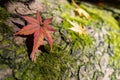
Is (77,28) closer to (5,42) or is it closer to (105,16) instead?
(5,42)

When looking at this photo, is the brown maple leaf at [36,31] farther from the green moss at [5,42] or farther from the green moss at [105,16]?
the green moss at [105,16]

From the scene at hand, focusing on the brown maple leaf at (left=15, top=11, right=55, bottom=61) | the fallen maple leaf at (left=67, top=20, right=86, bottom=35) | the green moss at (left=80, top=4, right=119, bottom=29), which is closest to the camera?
the brown maple leaf at (left=15, top=11, right=55, bottom=61)

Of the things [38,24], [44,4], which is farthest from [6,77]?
[44,4]

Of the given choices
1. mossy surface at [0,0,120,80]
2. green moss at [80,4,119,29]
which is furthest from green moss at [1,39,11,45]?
green moss at [80,4,119,29]

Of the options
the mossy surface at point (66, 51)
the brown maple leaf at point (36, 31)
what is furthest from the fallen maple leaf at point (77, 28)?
the brown maple leaf at point (36, 31)

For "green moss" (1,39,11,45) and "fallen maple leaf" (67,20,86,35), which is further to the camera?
"fallen maple leaf" (67,20,86,35)

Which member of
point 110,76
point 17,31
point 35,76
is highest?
point 17,31

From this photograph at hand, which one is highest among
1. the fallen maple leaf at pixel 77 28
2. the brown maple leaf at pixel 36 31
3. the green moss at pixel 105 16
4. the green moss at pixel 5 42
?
the brown maple leaf at pixel 36 31

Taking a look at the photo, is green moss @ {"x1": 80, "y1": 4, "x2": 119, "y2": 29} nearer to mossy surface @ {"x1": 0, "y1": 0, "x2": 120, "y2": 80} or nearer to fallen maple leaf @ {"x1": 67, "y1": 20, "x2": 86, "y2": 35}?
mossy surface @ {"x1": 0, "y1": 0, "x2": 120, "y2": 80}

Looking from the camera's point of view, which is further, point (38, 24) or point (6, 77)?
point (38, 24)

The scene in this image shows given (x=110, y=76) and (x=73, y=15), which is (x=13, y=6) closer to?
(x=73, y=15)

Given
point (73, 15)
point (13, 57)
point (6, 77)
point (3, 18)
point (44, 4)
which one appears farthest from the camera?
point (73, 15)
